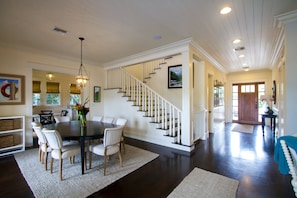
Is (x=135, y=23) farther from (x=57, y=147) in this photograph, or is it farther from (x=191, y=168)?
(x=191, y=168)

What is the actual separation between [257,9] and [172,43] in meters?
1.82

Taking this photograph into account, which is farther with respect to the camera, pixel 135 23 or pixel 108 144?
pixel 135 23

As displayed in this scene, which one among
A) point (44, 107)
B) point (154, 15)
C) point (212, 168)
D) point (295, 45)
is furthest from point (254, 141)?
point (44, 107)

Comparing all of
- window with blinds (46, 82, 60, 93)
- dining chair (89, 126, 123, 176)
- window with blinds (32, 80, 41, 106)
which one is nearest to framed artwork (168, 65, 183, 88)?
dining chair (89, 126, 123, 176)

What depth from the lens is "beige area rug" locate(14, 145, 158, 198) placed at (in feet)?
6.86

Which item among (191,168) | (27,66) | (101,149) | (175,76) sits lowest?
(191,168)

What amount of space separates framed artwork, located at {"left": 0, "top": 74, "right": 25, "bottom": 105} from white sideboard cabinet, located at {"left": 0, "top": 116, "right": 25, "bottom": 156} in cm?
50

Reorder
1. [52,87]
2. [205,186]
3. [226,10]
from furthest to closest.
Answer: [52,87] < [226,10] < [205,186]

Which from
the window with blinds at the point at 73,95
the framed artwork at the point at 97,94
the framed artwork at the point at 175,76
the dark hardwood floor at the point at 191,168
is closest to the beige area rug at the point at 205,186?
the dark hardwood floor at the point at 191,168

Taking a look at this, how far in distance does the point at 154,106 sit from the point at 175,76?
4.66 feet

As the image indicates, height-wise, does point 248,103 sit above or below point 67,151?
above

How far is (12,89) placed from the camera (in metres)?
3.85

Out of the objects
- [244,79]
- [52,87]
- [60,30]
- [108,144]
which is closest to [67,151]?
[108,144]

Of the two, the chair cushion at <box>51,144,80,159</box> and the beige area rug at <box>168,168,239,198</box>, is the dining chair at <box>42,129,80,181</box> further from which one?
the beige area rug at <box>168,168,239,198</box>
